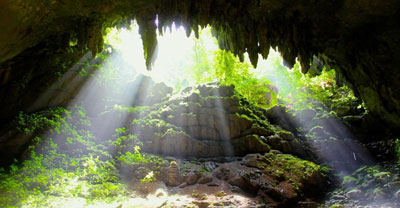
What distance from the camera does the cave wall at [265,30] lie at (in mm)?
6191

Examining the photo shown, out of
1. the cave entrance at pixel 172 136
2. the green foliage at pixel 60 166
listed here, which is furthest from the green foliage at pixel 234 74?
the green foliage at pixel 60 166

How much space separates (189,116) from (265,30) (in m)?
6.15

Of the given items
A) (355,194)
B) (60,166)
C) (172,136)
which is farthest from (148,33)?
(355,194)

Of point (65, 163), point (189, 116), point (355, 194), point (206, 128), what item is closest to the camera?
point (355, 194)

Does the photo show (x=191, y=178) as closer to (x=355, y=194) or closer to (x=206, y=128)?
(x=206, y=128)

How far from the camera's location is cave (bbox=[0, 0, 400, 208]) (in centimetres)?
675

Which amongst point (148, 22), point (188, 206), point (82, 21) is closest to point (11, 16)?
point (82, 21)

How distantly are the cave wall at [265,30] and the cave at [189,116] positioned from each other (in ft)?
0.13

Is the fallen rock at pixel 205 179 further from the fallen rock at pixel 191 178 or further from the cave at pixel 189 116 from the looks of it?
the fallen rock at pixel 191 178

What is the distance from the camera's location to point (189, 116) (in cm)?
1202

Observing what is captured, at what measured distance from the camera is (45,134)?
30.3 feet

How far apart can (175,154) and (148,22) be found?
646 cm

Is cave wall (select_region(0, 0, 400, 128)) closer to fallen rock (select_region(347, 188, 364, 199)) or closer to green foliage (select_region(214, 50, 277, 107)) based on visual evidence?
fallen rock (select_region(347, 188, 364, 199))

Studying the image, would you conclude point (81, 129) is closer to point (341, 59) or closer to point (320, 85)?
point (341, 59)
